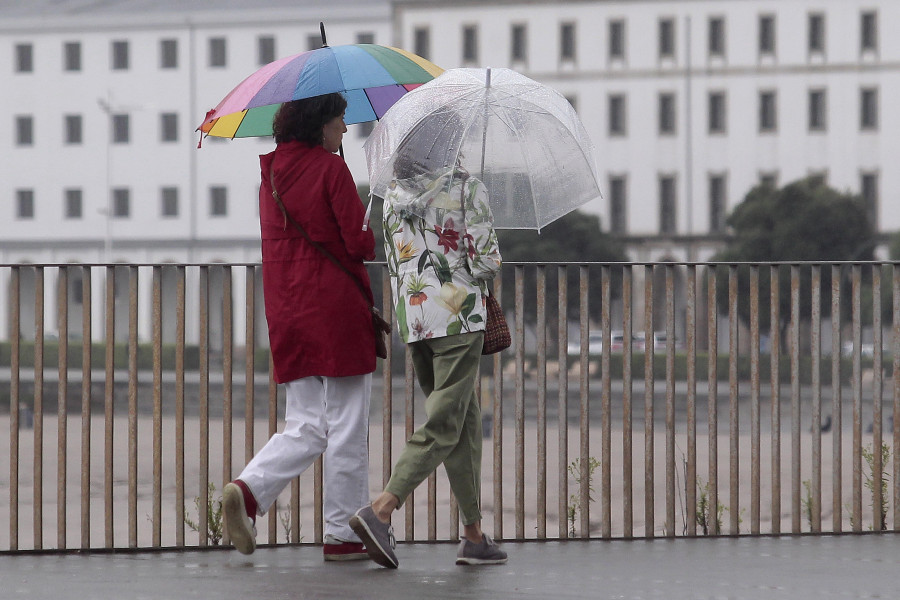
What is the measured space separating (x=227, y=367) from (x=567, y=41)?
195 ft

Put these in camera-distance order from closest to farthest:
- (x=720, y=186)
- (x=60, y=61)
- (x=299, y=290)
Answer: (x=299, y=290) < (x=720, y=186) < (x=60, y=61)

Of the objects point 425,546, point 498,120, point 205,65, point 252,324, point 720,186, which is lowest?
point 425,546

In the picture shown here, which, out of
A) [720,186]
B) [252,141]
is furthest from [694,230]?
[252,141]

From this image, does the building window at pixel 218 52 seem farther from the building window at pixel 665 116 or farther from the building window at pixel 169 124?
the building window at pixel 665 116

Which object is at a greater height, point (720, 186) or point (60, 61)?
point (60, 61)

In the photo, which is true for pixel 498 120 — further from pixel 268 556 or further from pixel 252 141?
pixel 252 141

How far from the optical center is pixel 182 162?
63719 millimetres

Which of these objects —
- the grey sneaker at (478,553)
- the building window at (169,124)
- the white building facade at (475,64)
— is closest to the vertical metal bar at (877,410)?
the grey sneaker at (478,553)

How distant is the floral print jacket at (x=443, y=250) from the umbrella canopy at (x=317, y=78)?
16.1 inches

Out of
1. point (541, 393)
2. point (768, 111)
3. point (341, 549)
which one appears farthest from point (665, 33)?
point (341, 549)

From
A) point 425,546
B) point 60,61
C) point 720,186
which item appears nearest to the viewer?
point 425,546

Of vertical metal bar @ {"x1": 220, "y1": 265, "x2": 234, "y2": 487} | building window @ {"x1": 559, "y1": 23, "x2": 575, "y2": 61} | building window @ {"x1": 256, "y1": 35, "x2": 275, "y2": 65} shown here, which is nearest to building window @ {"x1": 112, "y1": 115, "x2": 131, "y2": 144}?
building window @ {"x1": 256, "y1": 35, "x2": 275, "y2": 65}

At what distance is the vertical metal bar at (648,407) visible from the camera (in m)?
5.50

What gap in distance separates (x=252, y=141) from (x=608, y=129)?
16.3m
